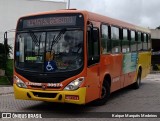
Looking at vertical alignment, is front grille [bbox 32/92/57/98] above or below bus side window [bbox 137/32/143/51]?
below

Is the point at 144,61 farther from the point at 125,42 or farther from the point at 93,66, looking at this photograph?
the point at 93,66

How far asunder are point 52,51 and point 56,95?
124 centimetres

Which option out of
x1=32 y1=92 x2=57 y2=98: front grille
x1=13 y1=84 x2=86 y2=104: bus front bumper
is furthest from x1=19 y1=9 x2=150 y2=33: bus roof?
x1=32 y1=92 x2=57 y2=98: front grille

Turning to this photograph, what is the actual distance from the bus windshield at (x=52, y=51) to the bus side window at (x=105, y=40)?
1787 millimetres

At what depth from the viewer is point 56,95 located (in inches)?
433

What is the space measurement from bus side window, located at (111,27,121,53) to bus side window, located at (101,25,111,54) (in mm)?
628

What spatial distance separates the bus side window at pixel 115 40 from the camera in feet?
46.3

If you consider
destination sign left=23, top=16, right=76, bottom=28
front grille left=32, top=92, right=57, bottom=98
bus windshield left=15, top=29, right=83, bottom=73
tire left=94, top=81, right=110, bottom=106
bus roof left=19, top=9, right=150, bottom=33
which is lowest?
tire left=94, top=81, right=110, bottom=106

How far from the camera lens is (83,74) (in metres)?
10.9

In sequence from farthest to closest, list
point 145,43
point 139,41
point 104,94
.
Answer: point 145,43
point 139,41
point 104,94

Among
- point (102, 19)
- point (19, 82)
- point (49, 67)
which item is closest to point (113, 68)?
point (102, 19)

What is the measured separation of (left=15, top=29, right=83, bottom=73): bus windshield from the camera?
11.0 m

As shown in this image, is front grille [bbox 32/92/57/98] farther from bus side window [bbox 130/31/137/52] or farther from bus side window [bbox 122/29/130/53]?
bus side window [bbox 130/31/137/52]

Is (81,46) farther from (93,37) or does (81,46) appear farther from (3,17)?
(3,17)
